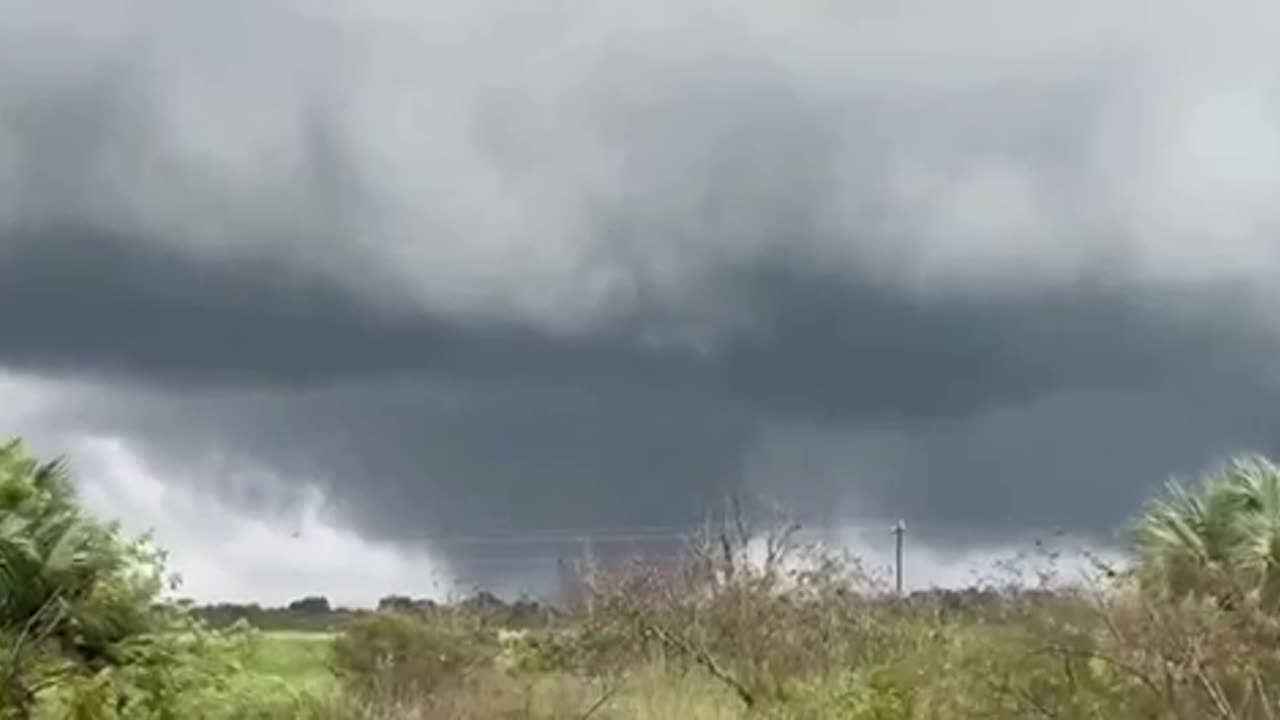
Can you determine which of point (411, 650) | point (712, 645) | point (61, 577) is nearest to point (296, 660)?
point (411, 650)

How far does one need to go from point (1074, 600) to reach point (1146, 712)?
3788 mm

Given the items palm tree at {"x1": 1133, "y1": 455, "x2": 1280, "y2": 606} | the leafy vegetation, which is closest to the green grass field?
the leafy vegetation

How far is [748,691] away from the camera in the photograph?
3606cm

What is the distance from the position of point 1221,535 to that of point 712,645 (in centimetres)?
795

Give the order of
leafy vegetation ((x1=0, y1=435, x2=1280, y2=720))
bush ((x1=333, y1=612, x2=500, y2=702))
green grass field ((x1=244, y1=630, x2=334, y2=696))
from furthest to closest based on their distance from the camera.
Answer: bush ((x1=333, y1=612, x2=500, y2=702)) → green grass field ((x1=244, y1=630, x2=334, y2=696)) → leafy vegetation ((x1=0, y1=435, x2=1280, y2=720))

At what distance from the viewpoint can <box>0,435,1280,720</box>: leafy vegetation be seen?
87.5 ft

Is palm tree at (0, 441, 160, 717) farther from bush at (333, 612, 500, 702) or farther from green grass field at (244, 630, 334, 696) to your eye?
bush at (333, 612, 500, 702)

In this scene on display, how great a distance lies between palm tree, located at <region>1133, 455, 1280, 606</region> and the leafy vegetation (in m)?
0.03

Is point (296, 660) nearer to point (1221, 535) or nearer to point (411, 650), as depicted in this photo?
point (411, 650)

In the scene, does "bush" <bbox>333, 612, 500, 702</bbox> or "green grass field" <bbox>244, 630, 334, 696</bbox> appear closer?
"green grass field" <bbox>244, 630, 334, 696</bbox>

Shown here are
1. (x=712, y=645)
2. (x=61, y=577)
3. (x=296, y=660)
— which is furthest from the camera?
(x=296, y=660)

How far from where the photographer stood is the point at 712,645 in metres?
38.0

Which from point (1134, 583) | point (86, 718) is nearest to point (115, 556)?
point (86, 718)

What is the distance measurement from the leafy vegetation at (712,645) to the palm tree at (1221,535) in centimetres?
3
